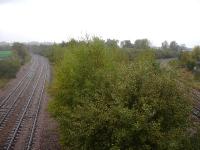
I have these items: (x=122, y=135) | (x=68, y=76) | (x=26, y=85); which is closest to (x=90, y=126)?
(x=122, y=135)

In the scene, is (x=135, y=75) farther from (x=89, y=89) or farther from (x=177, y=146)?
(x=89, y=89)

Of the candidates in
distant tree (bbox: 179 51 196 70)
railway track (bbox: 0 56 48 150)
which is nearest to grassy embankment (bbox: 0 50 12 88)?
railway track (bbox: 0 56 48 150)

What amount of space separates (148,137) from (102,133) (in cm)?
190

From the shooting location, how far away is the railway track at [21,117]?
22.6 m

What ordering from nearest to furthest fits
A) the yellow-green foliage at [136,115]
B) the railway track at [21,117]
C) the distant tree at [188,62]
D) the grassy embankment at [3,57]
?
1. the yellow-green foliage at [136,115]
2. the railway track at [21,117]
3. the grassy embankment at [3,57]
4. the distant tree at [188,62]

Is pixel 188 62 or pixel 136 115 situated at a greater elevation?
pixel 136 115

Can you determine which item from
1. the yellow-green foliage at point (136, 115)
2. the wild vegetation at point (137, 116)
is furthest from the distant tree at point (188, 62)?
the yellow-green foliage at point (136, 115)

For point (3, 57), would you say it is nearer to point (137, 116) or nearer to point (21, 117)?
point (21, 117)

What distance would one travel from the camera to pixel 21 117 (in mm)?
29109

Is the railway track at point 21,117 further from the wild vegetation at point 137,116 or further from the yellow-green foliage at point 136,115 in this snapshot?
the yellow-green foliage at point 136,115

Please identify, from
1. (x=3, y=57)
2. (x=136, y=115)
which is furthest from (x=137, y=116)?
(x=3, y=57)

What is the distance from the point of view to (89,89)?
19.5 meters

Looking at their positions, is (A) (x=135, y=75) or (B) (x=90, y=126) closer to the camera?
(B) (x=90, y=126)

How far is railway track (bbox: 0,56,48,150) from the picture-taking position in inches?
888
